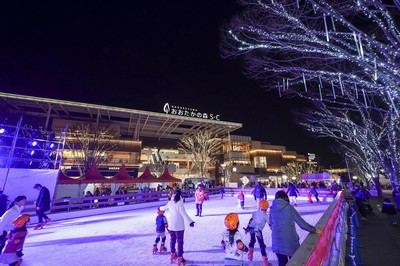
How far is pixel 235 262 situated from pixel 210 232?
4912 mm

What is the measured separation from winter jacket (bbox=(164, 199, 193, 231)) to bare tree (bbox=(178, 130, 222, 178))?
31784mm

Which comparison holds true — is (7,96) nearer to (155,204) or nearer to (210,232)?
(155,204)

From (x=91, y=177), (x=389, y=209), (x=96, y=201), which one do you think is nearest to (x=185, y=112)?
(x=91, y=177)

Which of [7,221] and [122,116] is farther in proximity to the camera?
[122,116]

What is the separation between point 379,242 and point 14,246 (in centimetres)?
983

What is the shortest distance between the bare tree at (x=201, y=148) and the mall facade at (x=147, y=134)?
6.14ft

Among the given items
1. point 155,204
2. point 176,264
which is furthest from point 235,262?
point 155,204

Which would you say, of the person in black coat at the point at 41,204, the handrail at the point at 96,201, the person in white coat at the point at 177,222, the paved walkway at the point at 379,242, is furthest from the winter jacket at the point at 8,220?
the paved walkway at the point at 379,242

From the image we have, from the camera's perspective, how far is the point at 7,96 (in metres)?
28.6

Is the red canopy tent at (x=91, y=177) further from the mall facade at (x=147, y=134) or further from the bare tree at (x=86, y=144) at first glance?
the bare tree at (x=86, y=144)

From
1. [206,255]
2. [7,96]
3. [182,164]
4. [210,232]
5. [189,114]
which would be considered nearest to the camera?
[206,255]

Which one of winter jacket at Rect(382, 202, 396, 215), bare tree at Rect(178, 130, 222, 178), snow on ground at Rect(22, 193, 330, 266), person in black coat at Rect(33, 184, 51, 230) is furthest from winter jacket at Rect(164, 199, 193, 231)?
bare tree at Rect(178, 130, 222, 178)

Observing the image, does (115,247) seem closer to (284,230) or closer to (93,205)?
(284,230)

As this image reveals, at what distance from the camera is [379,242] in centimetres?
661
